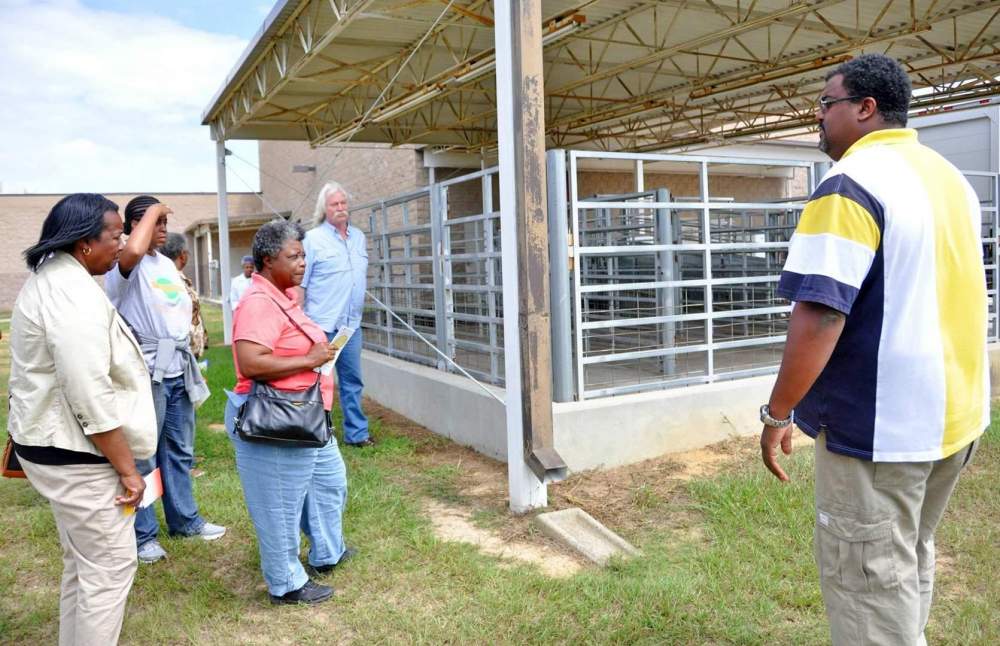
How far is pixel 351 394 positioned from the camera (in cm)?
668

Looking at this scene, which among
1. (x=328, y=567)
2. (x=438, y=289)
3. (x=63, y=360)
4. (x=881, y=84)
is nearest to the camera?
(x=881, y=84)

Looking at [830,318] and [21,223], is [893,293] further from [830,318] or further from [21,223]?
[21,223]

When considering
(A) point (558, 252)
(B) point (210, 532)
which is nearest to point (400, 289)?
(A) point (558, 252)

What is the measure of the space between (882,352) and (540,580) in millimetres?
2314

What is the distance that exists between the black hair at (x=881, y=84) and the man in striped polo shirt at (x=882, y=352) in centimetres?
1

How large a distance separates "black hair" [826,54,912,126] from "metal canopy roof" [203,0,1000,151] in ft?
18.1

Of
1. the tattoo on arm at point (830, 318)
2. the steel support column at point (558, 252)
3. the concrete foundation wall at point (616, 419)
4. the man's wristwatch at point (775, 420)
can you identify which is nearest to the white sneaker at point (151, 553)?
the concrete foundation wall at point (616, 419)

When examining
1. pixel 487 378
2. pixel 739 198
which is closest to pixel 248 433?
pixel 487 378

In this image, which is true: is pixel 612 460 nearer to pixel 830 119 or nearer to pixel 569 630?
pixel 569 630

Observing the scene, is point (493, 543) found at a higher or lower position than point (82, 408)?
lower

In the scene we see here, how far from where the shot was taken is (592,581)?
3.86 metres

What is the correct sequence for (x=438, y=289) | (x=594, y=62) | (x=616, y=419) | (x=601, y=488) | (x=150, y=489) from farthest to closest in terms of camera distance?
1. (x=594, y=62)
2. (x=438, y=289)
3. (x=616, y=419)
4. (x=601, y=488)
5. (x=150, y=489)

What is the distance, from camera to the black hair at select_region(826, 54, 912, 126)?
226cm

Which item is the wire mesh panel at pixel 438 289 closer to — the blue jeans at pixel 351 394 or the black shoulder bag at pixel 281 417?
the blue jeans at pixel 351 394
